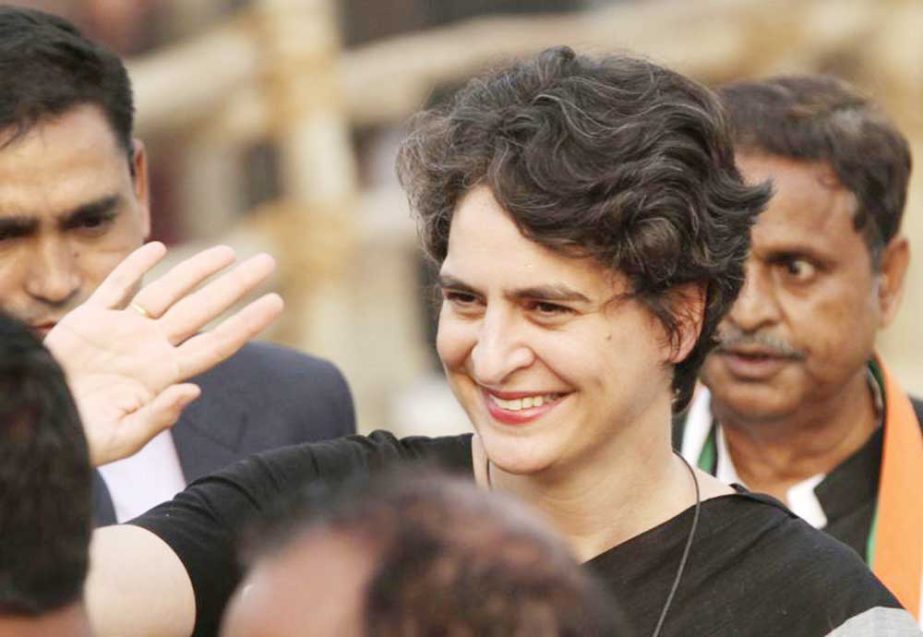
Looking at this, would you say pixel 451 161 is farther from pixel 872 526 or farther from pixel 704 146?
pixel 872 526

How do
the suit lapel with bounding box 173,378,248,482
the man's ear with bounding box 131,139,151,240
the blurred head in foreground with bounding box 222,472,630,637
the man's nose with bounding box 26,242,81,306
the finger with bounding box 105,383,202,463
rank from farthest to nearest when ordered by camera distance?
1. the man's ear with bounding box 131,139,151,240
2. the suit lapel with bounding box 173,378,248,482
3. the man's nose with bounding box 26,242,81,306
4. the finger with bounding box 105,383,202,463
5. the blurred head in foreground with bounding box 222,472,630,637

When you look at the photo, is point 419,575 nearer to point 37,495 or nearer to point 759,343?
point 37,495

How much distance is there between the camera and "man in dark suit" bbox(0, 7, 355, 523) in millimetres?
3527

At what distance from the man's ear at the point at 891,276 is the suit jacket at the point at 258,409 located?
3.55 ft

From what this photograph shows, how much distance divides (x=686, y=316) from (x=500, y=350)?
305mm

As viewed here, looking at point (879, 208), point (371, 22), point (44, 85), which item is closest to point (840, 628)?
point (879, 208)

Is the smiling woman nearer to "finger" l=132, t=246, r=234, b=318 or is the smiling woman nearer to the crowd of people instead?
the crowd of people

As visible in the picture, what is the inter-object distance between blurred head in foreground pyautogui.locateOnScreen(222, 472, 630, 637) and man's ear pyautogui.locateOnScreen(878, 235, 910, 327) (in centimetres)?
250

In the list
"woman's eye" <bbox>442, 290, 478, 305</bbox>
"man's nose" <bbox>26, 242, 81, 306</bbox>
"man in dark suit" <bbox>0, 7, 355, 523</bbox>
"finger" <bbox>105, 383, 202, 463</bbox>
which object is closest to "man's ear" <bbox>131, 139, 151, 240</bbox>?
"man in dark suit" <bbox>0, 7, 355, 523</bbox>

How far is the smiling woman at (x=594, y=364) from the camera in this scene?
280 cm

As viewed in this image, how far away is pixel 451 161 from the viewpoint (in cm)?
294

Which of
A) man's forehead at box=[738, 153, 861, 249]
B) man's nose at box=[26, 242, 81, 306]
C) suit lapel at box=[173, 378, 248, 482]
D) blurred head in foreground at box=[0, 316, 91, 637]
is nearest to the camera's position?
blurred head in foreground at box=[0, 316, 91, 637]

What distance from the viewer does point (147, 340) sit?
301 cm

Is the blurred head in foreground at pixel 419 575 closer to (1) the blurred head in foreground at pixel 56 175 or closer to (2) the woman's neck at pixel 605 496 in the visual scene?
(2) the woman's neck at pixel 605 496
